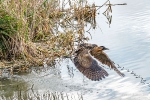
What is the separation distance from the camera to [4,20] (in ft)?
18.2

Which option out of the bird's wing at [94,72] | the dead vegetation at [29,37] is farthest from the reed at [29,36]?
the bird's wing at [94,72]

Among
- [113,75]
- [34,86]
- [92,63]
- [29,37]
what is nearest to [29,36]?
[29,37]

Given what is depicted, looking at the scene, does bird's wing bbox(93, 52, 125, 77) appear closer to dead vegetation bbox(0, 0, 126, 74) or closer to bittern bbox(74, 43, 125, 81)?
bittern bbox(74, 43, 125, 81)

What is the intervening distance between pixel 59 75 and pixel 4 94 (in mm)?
862

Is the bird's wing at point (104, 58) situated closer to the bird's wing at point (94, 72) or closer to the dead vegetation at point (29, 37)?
the bird's wing at point (94, 72)

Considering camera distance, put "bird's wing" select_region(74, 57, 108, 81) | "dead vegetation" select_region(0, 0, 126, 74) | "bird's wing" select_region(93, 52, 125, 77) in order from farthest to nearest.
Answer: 1. "dead vegetation" select_region(0, 0, 126, 74)
2. "bird's wing" select_region(93, 52, 125, 77)
3. "bird's wing" select_region(74, 57, 108, 81)

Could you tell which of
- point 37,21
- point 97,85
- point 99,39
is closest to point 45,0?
point 37,21

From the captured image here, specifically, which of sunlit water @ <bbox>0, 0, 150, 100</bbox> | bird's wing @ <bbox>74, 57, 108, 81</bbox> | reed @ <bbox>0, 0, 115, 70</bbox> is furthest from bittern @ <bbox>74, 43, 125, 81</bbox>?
reed @ <bbox>0, 0, 115, 70</bbox>

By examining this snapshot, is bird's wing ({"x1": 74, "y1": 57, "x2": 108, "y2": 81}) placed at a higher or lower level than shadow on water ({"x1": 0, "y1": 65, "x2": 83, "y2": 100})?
higher

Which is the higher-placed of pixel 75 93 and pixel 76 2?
pixel 76 2

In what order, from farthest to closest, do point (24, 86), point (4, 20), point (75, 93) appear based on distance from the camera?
1. point (4, 20)
2. point (24, 86)
3. point (75, 93)

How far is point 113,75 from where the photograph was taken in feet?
16.4

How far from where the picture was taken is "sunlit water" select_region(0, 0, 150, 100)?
4434 mm

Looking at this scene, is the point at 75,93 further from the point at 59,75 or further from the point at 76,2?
the point at 76,2
